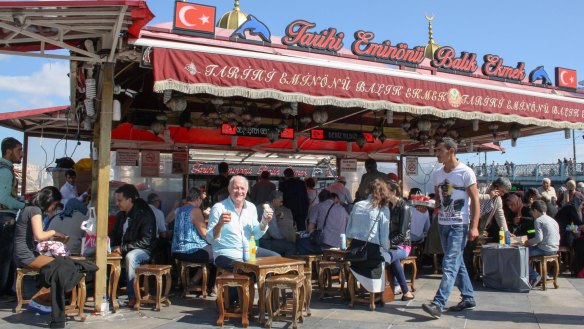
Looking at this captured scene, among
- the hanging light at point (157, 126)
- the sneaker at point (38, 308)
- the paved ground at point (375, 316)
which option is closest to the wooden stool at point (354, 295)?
the paved ground at point (375, 316)

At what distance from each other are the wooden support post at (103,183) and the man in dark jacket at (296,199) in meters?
4.85

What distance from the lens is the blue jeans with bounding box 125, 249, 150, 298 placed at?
6008 millimetres

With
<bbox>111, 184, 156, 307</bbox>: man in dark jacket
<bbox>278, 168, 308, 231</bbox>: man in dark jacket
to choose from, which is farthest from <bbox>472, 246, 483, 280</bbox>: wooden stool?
<bbox>111, 184, 156, 307</bbox>: man in dark jacket

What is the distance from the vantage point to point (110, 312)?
19.0 ft

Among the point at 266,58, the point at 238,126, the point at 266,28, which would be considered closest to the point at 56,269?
the point at 266,58

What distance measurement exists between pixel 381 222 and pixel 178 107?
3.32 m

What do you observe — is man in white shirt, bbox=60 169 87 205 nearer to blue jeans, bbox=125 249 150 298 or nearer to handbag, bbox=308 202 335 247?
blue jeans, bbox=125 249 150 298

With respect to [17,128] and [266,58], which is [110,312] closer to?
[266,58]

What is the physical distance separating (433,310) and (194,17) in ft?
14.1

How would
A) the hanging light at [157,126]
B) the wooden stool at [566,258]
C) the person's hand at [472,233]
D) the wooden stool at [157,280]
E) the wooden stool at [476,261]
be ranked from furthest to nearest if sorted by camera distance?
Answer: the hanging light at [157,126]
the wooden stool at [566,258]
the wooden stool at [476,261]
the wooden stool at [157,280]
the person's hand at [472,233]

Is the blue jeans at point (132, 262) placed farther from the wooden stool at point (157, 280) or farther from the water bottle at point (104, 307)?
the water bottle at point (104, 307)

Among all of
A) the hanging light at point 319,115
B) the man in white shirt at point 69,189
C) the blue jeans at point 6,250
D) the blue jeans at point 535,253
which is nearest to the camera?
the blue jeans at point 6,250

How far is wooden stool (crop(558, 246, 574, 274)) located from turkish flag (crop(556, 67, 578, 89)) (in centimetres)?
304

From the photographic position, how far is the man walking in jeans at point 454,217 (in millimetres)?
5586
